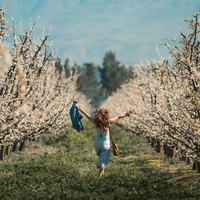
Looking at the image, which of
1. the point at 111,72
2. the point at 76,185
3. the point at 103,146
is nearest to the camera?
the point at 76,185

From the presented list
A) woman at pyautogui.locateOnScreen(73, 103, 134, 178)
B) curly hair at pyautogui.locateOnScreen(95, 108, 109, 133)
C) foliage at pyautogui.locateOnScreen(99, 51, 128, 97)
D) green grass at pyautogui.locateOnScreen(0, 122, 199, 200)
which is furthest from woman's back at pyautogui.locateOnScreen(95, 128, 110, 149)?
foliage at pyautogui.locateOnScreen(99, 51, 128, 97)

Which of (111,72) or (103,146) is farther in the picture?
(111,72)

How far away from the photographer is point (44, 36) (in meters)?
7.64

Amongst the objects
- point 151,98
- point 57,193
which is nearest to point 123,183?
point 57,193

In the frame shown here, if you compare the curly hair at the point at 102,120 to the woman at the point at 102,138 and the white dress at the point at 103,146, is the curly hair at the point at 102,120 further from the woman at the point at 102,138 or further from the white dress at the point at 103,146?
the white dress at the point at 103,146

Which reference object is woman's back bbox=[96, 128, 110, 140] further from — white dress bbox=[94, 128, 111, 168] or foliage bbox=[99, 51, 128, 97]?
foliage bbox=[99, 51, 128, 97]

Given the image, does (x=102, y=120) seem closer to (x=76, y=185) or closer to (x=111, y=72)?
(x=76, y=185)

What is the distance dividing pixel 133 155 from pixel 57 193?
8781mm

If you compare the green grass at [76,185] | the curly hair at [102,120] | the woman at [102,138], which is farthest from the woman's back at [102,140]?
the green grass at [76,185]

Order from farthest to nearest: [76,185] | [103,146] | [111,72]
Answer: [111,72] < [103,146] < [76,185]

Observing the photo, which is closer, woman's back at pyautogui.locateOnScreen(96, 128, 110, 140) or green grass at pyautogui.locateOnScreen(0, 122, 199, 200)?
green grass at pyautogui.locateOnScreen(0, 122, 199, 200)

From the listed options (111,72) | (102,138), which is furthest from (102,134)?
(111,72)

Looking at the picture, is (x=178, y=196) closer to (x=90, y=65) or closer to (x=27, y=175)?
(x=27, y=175)

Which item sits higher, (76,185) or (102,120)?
(102,120)
